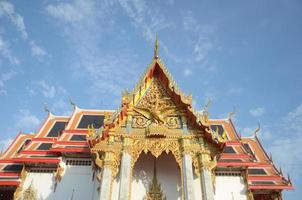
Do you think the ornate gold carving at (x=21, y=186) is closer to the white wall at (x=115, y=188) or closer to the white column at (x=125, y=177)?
the white wall at (x=115, y=188)

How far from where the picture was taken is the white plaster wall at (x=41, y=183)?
1307 cm

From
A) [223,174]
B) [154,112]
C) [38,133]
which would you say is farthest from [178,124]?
[38,133]

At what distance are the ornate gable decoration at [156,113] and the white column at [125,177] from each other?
1.34 m

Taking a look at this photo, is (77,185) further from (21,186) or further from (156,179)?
(156,179)

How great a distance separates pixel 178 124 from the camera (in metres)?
12.0

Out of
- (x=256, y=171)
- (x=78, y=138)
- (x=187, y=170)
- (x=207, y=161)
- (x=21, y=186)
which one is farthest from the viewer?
(x=78, y=138)

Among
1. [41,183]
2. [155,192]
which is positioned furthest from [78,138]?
[155,192]

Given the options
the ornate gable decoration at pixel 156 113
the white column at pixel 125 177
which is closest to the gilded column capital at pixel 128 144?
the white column at pixel 125 177

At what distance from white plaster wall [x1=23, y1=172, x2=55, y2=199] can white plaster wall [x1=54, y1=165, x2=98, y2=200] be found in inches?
15.8

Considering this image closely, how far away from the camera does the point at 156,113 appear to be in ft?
39.2

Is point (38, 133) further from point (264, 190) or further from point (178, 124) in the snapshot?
point (264, 190)

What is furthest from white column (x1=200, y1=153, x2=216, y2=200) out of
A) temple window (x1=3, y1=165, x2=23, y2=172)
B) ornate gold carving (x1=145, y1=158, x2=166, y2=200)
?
temple window (x1=3, y1=165, x2=23, y2=172)

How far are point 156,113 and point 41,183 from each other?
654 cm

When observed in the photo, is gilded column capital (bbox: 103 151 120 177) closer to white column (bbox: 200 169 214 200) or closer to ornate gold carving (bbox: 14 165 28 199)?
white column (bbox: 200 169 214 200)
